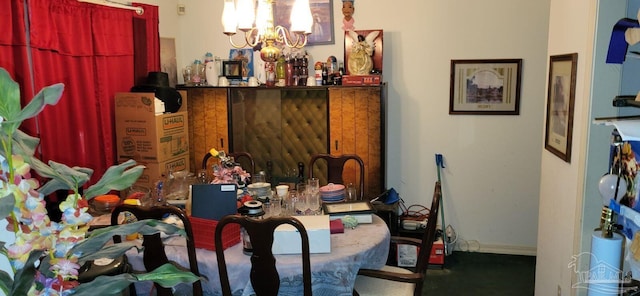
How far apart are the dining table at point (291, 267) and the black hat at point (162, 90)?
5.65 ft

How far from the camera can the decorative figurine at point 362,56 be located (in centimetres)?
393

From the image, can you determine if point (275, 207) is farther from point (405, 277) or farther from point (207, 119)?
point (207, 119)

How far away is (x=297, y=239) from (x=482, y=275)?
2.13m

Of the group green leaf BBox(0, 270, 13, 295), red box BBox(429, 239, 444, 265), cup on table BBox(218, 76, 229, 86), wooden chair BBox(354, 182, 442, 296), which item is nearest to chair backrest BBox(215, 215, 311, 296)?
wooden chair BBox(354, 182, 442, 296)

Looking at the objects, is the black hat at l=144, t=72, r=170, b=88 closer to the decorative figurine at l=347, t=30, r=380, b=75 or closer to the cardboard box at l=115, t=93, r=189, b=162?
the cardboard box at l=115, t=93, r=189, b=162

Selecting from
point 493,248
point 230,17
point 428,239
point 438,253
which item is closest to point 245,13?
point 230,17

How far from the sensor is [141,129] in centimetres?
365

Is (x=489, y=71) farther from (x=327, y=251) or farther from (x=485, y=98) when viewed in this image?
(x=327, y=251)

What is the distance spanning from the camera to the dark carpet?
140 inches

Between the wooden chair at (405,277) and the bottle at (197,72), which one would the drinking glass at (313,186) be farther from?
the bottle at (197,72)

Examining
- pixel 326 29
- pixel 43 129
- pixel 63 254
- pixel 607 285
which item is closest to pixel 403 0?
pixel 326 29

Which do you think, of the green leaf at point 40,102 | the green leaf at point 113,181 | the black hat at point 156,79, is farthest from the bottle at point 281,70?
the green leaf at point 40,102

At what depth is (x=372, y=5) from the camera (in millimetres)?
4125

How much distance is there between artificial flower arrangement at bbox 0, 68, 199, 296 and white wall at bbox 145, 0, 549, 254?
345cm
